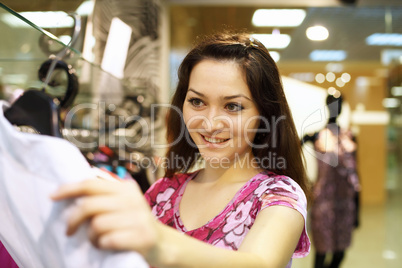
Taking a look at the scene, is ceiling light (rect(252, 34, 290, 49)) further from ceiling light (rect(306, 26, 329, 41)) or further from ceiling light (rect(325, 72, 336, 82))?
ceiling light (rect(325, 72, 336, 82))

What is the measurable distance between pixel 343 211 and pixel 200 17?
7.40ft

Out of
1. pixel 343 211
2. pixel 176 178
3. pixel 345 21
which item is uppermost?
pixel 345 21

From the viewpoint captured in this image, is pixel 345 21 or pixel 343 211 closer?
pixel 343 211

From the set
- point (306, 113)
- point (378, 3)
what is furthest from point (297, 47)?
point (306, 113)

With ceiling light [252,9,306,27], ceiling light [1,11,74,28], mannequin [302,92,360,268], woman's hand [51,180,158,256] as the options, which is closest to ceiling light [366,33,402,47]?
ceiling light [252,9,306,27]

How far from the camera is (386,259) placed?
11.9 ft

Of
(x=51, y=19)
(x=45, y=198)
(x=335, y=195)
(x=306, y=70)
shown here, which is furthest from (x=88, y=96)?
(x=306, y=70)

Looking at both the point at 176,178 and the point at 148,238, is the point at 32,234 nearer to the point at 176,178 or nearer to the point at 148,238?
the point at 148,238

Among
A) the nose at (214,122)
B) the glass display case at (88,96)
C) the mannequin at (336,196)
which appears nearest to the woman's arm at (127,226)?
the nose at (214,122)

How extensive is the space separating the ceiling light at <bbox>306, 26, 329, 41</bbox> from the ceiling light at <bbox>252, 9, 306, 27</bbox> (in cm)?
16

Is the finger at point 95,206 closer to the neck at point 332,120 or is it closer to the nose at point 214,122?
the nose at point 214,122

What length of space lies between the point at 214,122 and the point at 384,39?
3342 millimetres

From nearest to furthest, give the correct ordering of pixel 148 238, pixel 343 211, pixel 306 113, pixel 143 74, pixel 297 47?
pixel 148 238
pixel 306 113
pixel 143 74
pixel 343 211
pixel 297 47

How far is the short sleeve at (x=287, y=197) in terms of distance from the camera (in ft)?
2.44
